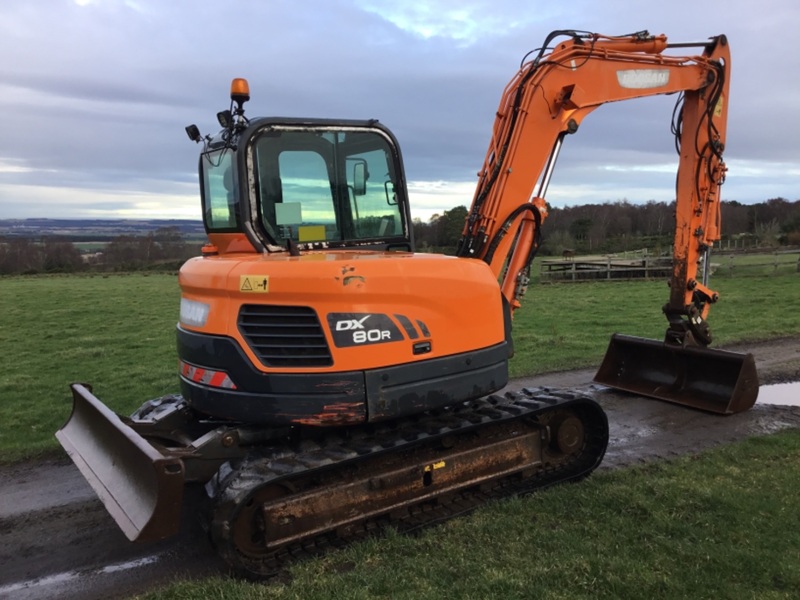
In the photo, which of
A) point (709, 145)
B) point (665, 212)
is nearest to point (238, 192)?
point (709, 145)

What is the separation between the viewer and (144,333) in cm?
1584

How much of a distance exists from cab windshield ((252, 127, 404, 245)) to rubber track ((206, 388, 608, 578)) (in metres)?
1.70

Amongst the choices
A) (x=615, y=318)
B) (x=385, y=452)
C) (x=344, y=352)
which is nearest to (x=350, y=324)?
(x=344, y=352)

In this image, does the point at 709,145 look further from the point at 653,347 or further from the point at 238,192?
the point at 238,192

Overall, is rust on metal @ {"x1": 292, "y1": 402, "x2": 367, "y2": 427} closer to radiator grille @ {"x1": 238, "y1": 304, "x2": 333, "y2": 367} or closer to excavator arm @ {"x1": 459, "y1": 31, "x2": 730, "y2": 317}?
radiator grille @ {"x1": 238, "y1": 304, "x2": 333, "y2": 367}

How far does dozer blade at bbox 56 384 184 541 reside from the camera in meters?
4.07

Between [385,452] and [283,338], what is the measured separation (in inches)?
46.6

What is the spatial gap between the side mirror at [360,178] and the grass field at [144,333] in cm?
460

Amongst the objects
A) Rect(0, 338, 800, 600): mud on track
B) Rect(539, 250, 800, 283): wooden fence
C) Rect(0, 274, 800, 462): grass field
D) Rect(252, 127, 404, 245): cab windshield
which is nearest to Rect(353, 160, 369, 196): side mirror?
Rect(252, 127, 404, 245): cab windshield

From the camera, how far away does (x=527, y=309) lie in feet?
62.1

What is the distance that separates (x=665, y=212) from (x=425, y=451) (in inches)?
2195

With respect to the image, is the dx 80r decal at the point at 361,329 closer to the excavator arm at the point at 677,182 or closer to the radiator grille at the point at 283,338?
the radiator grille at the point at 283,338

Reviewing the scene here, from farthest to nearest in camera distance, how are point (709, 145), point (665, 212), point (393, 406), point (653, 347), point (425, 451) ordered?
point (665, 212)
point (653, 347)
point (709, 145)
point (425, 451)
point (393, 406)

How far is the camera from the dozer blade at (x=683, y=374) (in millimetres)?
7789
